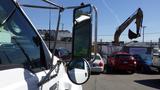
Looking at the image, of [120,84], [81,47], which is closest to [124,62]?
[120,84]

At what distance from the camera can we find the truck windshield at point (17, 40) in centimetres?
224

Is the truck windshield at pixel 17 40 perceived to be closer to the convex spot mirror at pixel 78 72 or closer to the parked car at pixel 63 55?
the convex spot mirror at pixel 78 72

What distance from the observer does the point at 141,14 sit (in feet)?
111

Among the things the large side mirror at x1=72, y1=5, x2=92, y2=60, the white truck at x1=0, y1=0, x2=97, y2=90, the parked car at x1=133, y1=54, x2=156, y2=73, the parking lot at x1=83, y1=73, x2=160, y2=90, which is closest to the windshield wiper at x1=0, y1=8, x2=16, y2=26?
the white truck at x1=0, y1=0, x2=97, y2=90

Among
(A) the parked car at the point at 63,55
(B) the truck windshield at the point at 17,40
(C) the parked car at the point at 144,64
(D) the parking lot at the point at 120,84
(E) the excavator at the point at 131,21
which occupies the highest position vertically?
(E) the excavator at the point at 131,21

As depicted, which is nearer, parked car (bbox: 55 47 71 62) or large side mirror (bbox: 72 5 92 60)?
large side mirror (bbox: 72 5 92 60)

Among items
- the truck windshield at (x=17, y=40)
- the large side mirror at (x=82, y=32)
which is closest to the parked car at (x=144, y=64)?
the large side mirror at (x=82, y=32)

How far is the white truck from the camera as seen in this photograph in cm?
201

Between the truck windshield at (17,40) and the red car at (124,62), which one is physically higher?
the truck windshield at (17,40)

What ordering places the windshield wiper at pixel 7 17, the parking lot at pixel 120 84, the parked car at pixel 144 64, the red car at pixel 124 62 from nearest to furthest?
the windshield wiper at pixel 7 17, the parking lot at pixel 120 84, the red car at pixel 124 62, the parked car at pixel 144 64

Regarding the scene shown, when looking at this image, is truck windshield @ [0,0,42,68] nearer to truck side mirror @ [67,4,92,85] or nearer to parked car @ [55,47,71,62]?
truck side mirror @ [67,4,92,85]

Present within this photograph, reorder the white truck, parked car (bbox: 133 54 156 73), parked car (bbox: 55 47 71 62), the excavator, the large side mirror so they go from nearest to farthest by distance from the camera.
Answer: the white truck
the large side mirror
parked car (bbox: 55 47 71 62)
parked car (bbox: 133 54 156 73)
the excavator

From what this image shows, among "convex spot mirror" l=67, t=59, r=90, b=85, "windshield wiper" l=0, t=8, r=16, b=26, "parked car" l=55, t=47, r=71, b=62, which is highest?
"windshield wiper" l=0, t=8, r=16, b=26

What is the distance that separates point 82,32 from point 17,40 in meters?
0.73
